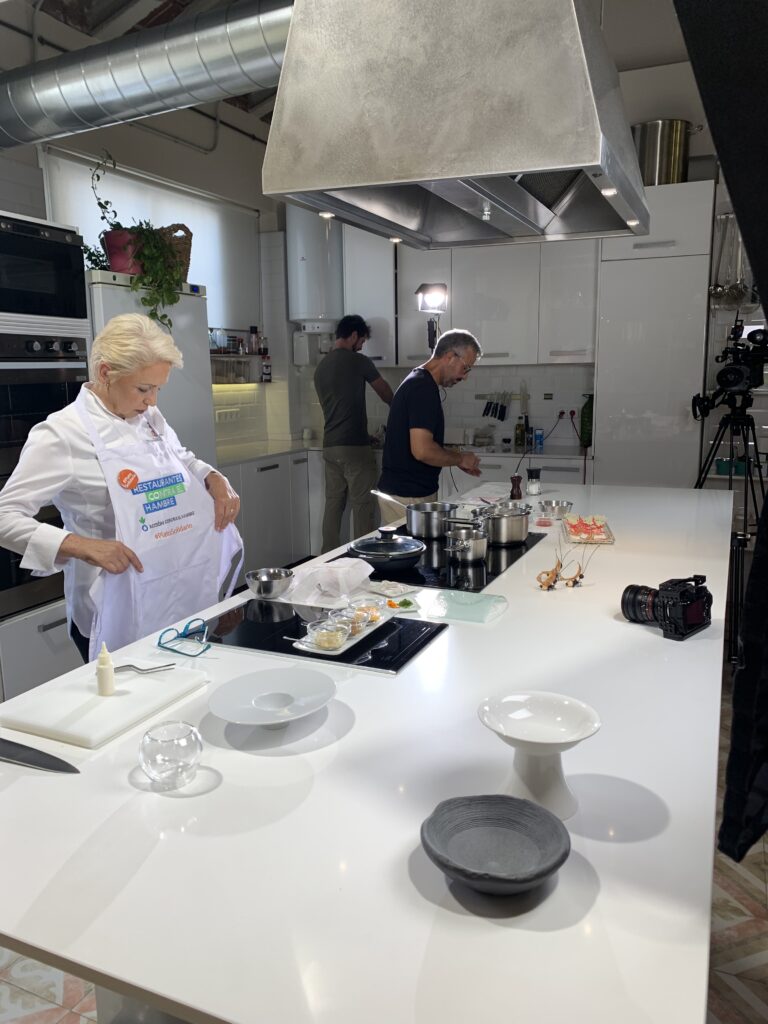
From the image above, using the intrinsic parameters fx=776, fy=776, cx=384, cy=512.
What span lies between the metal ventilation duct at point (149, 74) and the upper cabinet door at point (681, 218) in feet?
7.99

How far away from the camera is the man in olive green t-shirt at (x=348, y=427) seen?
5.21m

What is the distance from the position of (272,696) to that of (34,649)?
2.20 metres

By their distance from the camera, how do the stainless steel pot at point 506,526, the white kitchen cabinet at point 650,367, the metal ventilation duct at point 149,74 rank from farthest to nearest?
the white kitchen cabinet at point 650,367, the metal ventilation duct at point 149,74, the stainless steel pot at point 506,526

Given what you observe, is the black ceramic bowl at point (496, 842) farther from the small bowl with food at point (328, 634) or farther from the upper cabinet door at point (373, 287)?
the upper cabinet door at point (373, 287)

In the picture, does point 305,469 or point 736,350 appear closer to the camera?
point 736,350

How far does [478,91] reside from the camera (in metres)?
1.55

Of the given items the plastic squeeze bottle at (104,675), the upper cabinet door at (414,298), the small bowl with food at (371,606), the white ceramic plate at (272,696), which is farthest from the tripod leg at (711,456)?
the plastic squeeze bottle at (104,675)

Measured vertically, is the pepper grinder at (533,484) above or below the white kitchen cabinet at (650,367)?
below

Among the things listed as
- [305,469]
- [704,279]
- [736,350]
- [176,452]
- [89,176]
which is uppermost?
[89,176]

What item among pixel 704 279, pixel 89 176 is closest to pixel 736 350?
pixel 704 279

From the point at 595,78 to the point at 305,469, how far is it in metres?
4.44

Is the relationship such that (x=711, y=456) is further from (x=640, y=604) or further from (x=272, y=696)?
(x=272, y=696)

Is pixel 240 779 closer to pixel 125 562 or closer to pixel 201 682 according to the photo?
A: pixel 201 682

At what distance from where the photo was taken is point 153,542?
229 centimetres
